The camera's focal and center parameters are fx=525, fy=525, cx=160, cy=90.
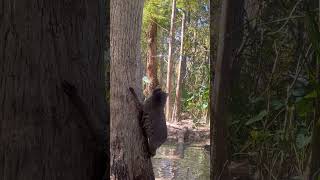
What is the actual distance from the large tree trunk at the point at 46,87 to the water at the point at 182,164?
7.77m

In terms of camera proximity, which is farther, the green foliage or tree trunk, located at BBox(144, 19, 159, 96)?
tree trunk, located at BBox(144, 19, 159, 96)

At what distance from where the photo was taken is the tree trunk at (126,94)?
318 inches

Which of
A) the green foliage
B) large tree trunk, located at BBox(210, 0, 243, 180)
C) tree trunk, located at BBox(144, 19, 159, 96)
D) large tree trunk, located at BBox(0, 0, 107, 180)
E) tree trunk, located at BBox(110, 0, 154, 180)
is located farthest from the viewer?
tree trunk, located at BBox(144, 19, 159, 96)

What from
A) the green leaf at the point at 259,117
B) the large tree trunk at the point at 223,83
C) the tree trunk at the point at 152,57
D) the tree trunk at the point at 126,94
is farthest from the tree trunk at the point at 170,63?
the green leaf at the point at 259,117

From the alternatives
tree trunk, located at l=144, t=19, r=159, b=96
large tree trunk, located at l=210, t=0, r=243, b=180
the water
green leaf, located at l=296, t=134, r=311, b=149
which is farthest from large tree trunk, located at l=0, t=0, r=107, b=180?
tree trunk, located at l=144, t=19, r=159, b=96

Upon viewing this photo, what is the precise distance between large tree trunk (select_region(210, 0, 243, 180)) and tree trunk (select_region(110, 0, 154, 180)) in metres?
6.18

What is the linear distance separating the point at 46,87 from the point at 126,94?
689 cm

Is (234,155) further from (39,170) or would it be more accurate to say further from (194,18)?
(194,18)

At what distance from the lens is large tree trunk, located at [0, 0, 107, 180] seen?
141 centimetres

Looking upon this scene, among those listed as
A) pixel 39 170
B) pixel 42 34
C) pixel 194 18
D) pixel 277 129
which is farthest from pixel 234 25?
pixel 194 18

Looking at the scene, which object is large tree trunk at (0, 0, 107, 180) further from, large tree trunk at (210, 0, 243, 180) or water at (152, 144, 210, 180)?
water at (152, 144, 210, 180)

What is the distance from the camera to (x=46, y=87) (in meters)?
1.45

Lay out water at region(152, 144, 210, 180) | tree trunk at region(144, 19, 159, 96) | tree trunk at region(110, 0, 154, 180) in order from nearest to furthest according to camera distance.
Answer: tree trunk at region(110, 0, 154, 180) → water at region(152, 144, 210, 180) → tree trunk at region(144, 19, 159, 96)

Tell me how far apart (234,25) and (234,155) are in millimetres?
425
